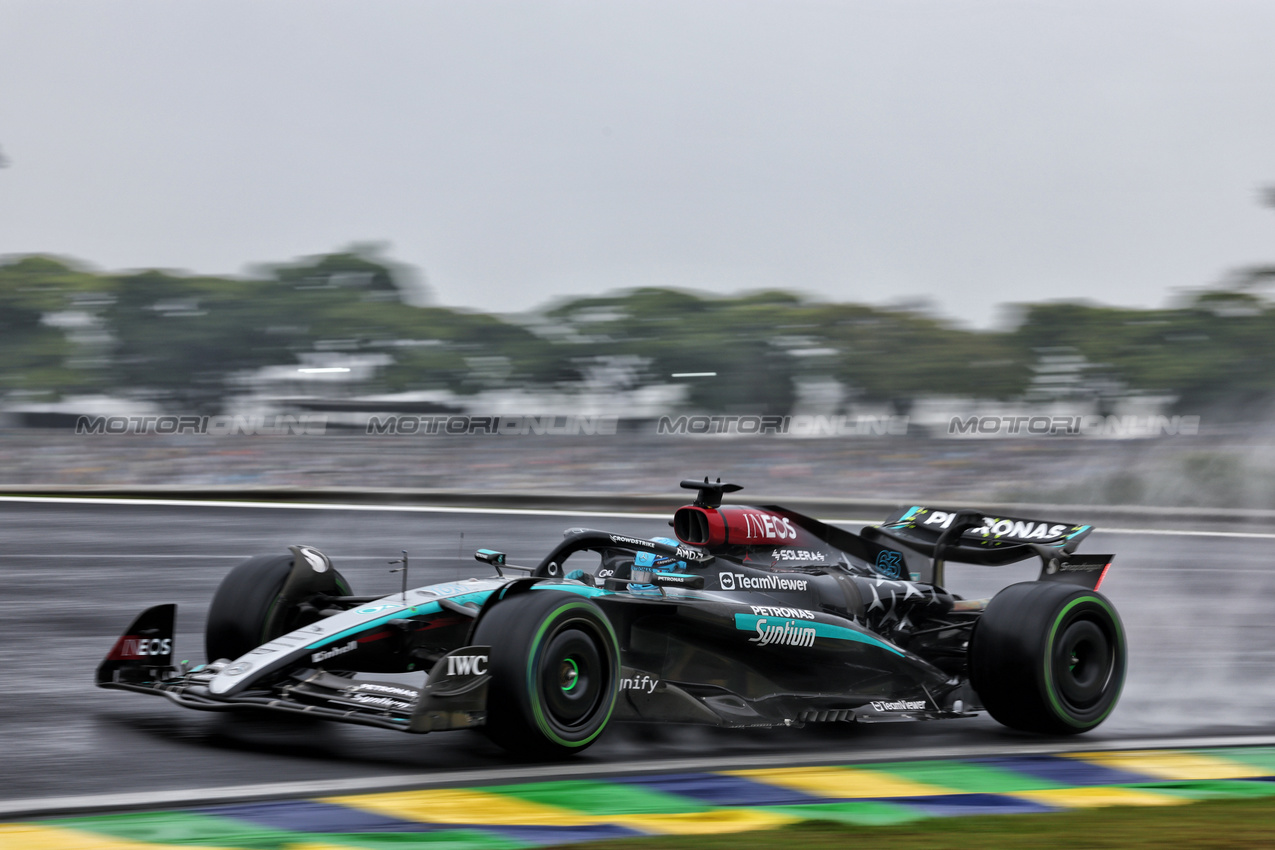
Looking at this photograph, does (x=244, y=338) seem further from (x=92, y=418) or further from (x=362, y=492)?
(x=362, y=492)

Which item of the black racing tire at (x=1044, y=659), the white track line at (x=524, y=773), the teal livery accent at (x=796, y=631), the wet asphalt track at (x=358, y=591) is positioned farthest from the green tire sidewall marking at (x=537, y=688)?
the black racing tire at (x=1044, y=659)

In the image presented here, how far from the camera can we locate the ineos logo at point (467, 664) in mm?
5051

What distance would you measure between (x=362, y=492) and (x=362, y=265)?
833cm

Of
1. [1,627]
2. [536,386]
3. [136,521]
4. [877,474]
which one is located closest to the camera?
[1,627]

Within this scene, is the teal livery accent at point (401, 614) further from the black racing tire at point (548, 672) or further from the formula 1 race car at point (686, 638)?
the black racing tire at point (548, 672)

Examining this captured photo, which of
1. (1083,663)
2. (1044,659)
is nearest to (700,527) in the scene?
(1044,659)

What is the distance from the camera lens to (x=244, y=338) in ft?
73.8

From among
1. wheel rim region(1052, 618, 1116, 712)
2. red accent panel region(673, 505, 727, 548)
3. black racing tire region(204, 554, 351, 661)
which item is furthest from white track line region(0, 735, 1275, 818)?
black racing tire region(204, 554, 351, 661)

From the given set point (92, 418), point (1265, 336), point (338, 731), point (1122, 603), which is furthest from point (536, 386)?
point (338, 731)

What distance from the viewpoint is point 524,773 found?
17.2ft

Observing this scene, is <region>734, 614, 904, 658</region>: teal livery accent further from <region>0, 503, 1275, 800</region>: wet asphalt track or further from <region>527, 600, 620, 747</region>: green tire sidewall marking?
<region>527, 600, 620, 747</region>: green tire sidewall marking

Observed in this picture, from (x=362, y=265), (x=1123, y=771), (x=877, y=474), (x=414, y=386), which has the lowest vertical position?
(x=1123, y=771)

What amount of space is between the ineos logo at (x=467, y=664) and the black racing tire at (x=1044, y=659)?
9.34ft

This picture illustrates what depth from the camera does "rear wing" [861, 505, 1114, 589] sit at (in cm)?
739
